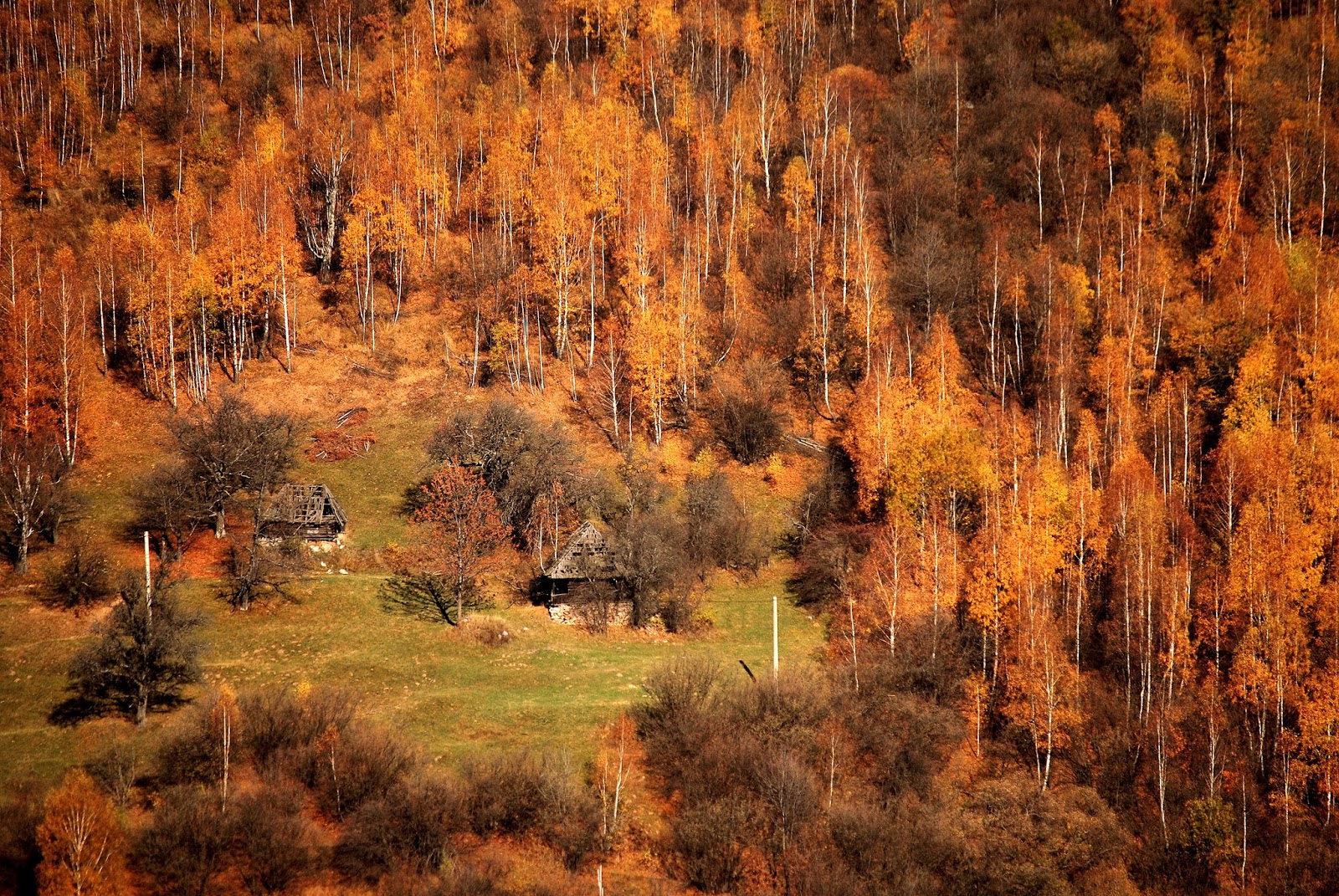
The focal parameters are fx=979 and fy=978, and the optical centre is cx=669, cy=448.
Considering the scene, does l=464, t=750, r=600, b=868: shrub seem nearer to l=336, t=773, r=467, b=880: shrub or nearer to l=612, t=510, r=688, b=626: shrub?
l=336, t=773, r=467, b=880: shrub

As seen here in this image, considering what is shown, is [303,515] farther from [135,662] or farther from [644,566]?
[644,566]

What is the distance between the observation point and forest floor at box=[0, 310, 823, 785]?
35344mm

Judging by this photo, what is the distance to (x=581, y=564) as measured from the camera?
150ft

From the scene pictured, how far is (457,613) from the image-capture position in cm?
4375

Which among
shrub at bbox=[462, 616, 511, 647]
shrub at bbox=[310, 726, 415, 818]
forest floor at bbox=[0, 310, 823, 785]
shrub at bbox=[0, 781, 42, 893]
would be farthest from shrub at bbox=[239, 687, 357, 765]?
shrub at bbox=[462, 616, 511, 647]

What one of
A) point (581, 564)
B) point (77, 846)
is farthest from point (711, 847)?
point (77, 846)

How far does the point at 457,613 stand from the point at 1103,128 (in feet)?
215

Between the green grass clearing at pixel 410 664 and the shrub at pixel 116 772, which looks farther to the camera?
the green grass clearing at pixel 410 664

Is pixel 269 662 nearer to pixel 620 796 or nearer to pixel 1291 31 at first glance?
pixel 620 796

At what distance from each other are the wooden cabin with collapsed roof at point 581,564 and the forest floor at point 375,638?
1.62 meters

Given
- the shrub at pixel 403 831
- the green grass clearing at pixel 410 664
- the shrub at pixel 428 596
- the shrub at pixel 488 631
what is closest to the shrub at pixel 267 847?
the shrub at pixel 403 831

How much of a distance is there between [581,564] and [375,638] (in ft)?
32.3

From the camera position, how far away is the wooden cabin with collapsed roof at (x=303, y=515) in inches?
1847

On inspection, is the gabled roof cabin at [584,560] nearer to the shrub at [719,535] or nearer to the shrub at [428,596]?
the shrub at [428,596]
